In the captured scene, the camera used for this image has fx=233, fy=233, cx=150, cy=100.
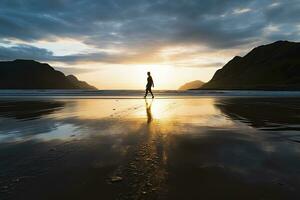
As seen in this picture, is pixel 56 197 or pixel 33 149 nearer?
pixel 56 197

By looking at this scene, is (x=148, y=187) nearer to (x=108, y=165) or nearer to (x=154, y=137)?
(x=108, y=165)

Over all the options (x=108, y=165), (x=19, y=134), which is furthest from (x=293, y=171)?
(x=19, y=134)

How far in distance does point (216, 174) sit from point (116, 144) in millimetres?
2739

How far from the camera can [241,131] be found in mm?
7543

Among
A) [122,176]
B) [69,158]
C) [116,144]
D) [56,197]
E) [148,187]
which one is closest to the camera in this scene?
[56,197]

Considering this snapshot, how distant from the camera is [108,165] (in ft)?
13.9

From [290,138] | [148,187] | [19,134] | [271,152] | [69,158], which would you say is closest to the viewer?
[148,187]

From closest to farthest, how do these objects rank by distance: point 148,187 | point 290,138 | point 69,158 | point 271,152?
point 148,187, point 69,158, point 271,152, point 290,138

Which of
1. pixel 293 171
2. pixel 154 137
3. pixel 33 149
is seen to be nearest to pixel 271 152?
pixel 293 171

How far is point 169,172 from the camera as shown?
153 inches

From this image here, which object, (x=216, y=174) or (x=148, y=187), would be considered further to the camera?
(x=216, y=174)

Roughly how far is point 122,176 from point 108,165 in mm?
616

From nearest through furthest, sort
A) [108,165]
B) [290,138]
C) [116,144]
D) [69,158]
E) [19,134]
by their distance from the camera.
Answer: [108,165] < [69,158] < [116,144] < [290,138] < [19,134]

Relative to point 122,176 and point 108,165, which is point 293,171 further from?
point 108,165
